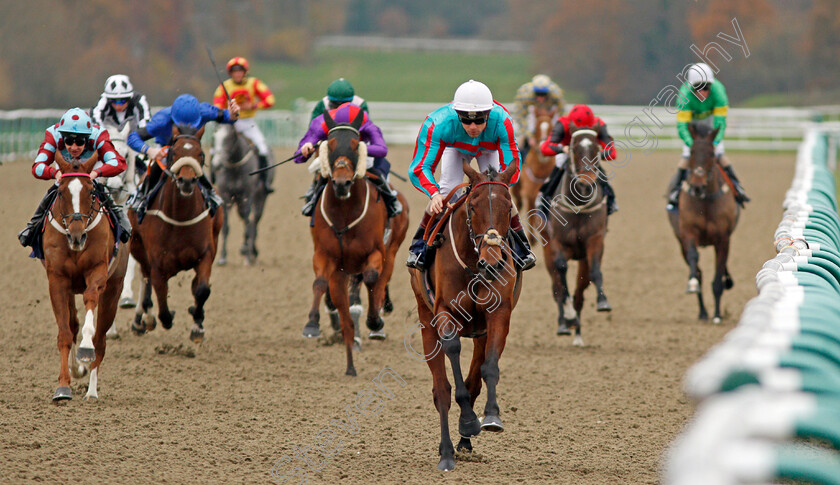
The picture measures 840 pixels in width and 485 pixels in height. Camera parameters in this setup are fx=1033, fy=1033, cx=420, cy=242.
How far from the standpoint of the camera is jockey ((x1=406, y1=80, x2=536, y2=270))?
609cm

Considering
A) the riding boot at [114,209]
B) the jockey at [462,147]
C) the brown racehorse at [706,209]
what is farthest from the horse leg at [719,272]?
the riding boot at [114,209]

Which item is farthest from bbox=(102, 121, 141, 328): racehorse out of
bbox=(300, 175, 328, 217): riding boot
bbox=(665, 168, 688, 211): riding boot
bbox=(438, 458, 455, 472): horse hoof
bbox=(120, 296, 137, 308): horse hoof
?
bbox=(665, 168, 688, 211): riding boot

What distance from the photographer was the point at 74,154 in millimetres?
7199

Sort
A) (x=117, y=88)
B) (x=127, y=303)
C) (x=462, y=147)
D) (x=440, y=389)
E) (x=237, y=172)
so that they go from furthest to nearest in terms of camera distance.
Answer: (x=237, y=172)
(x=127, y=303)
(x=117, y=88)
(x=462, y=147)
(x=440, y=389)

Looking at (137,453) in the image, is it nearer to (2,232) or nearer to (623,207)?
(2,232)

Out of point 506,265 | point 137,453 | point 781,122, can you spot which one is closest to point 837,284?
point 506,265

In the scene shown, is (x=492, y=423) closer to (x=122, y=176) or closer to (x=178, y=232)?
(x=178, y=232)

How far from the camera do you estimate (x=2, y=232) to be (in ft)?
51.8

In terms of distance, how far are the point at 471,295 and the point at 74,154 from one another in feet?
10.4

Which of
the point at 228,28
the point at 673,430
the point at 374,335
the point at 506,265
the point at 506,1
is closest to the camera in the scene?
the point at 506,265

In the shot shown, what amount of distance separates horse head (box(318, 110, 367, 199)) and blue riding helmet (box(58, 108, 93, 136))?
1.85m

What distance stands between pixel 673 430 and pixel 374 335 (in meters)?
3.31

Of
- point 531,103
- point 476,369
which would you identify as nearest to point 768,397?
point 476,369

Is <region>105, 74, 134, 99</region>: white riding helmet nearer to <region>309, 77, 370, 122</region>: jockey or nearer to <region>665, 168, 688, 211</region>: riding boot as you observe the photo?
<region>309, 77, 370, 122</region>: jockey
